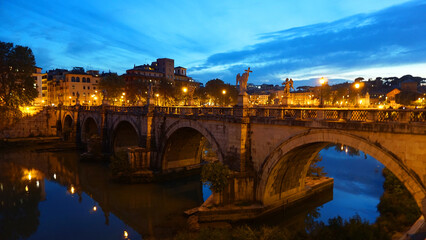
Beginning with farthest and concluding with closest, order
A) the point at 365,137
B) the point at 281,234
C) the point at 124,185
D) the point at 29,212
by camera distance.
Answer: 1. the point at 124,185
2. the point at 29,212
3. the point at 281,234
4. the point at 365,137

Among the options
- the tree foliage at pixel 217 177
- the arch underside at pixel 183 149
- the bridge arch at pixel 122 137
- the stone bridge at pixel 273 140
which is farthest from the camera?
the bridge arch at pixel 122 137

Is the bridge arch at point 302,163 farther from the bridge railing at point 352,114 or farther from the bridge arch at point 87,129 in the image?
the bridge arch at point 87,129

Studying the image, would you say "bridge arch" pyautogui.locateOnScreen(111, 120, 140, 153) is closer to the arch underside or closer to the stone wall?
the arch underside

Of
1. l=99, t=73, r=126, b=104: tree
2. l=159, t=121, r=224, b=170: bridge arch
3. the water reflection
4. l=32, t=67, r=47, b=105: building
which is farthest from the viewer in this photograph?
l=32, t=67, r=47, b=105: building

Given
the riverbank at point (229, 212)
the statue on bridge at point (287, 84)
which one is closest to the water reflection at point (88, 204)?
the riverbank at point (229, 212)

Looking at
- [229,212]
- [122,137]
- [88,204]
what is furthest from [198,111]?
[122,137]

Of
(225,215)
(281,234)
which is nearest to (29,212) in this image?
(225,215)

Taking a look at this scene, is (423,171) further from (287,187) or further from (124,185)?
(124,185)

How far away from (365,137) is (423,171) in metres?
2.18

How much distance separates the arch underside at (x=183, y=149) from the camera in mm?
25062

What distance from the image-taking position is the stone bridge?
9820 mm

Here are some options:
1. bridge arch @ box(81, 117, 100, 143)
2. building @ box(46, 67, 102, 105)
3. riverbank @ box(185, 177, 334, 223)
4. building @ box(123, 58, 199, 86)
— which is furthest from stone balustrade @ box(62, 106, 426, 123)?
building @ box(46, 67, 102, 105)

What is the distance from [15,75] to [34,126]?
9985mm

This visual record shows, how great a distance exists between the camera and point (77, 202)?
21.6 m
